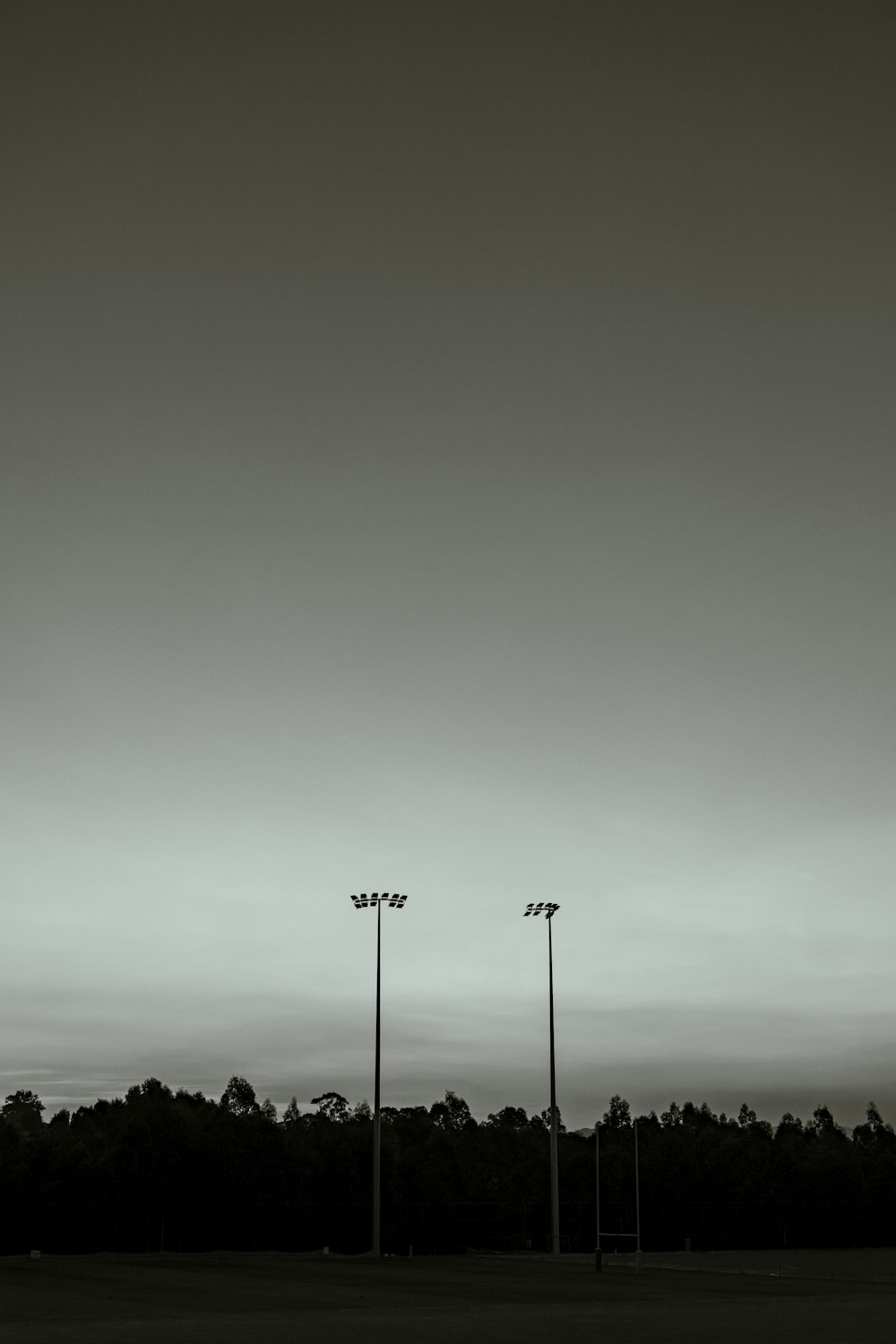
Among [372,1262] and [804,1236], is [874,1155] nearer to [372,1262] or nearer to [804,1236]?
[804,1236]

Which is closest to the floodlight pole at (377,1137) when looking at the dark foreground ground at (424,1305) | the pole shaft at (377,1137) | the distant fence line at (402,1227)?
the pole shaft at (377,1137)

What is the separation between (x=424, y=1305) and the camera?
3741 centimetres

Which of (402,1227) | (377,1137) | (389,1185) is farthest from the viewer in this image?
(389,1185)

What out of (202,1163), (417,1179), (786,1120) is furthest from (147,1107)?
(786,1120)

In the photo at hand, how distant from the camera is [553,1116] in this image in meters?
61.5

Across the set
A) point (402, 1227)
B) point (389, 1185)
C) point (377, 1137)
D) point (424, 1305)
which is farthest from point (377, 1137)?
point (389, 1185)

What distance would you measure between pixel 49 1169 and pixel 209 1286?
206 ft

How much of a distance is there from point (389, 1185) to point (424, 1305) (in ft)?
252

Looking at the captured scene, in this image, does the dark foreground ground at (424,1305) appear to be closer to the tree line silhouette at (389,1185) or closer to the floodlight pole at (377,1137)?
the floodlight pole at (377,1137)

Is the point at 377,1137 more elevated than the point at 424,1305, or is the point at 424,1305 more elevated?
the point at 377,1137

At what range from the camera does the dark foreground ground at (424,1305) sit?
92.1 ft

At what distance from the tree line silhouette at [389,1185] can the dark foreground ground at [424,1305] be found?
3040cm

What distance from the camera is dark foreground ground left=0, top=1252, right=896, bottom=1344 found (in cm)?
2808

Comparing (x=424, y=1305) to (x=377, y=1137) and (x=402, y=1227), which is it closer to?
(x=377, y=1137)
